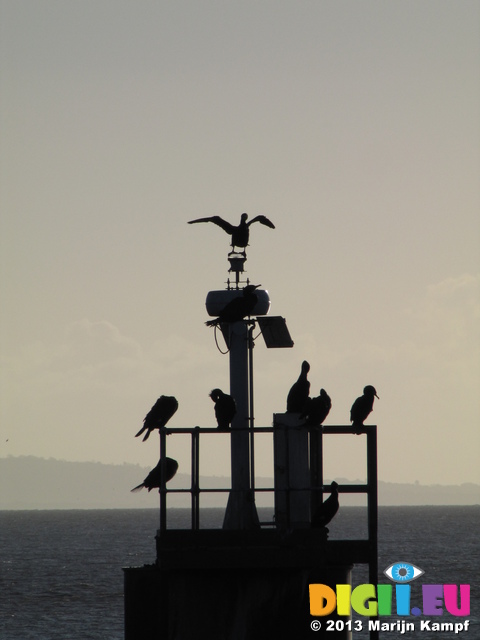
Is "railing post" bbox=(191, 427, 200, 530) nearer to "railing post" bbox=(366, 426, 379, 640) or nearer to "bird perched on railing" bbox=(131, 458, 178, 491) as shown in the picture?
"bird perched on railing" bbox=(131, 458, 178, 491)

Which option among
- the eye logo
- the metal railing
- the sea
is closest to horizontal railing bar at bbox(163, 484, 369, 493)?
the metal railing

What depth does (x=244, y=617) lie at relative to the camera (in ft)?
48.5

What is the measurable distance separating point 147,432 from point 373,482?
2933mm

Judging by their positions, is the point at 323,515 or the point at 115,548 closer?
the point at 323,515

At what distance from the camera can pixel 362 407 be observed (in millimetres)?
17094

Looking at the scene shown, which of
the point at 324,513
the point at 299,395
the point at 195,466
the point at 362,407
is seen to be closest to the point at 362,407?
the point at 362,407

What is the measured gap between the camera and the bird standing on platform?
17047 millimetres

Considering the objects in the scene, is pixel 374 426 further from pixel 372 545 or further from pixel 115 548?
pixel 115 548

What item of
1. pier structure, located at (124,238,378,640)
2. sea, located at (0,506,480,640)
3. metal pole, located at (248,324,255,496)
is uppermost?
metal pole, located at (248,324,255,496)

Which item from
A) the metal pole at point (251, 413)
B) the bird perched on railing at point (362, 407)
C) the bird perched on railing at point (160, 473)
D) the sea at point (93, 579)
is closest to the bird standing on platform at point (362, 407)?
the bird perched on railing at point (362, 407)

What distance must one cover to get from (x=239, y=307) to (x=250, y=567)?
3.09 m

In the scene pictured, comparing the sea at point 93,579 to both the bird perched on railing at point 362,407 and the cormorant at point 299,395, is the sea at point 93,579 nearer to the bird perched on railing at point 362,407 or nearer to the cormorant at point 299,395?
the bird perched on railing at point 362,407

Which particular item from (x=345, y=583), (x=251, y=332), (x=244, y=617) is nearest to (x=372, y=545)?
(x=345, y=583)

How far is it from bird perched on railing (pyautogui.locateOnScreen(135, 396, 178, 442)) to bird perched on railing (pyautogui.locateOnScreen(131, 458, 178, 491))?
24.6 inches
